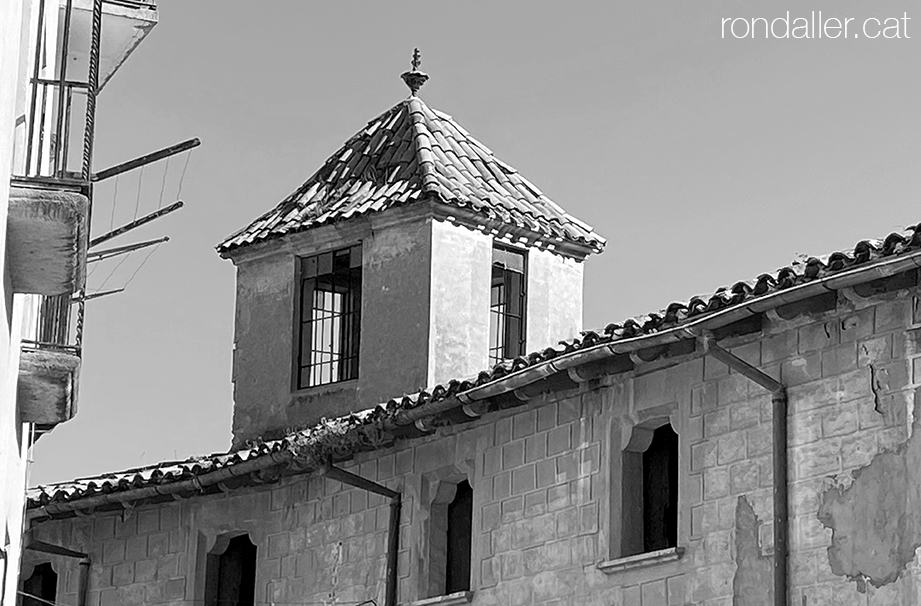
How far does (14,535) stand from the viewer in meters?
13.7

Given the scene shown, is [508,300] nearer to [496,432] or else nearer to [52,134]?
[496,432]

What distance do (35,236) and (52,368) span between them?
5.93 ft

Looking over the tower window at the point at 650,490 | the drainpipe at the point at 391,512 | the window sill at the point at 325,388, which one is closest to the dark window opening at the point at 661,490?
the tower window at the point at 650,490

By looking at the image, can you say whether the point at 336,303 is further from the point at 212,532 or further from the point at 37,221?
the point at 37,221

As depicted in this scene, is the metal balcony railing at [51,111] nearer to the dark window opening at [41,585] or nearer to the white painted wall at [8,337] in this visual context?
the white painted wall at [8,337]

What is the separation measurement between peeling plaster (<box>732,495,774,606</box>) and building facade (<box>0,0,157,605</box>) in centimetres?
537

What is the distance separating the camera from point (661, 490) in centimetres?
1662

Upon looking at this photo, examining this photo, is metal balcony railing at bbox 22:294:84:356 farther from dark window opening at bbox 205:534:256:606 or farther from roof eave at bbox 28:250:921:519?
dark window opening at bbox 205:534:256:606

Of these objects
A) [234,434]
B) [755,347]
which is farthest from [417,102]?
[755,347]

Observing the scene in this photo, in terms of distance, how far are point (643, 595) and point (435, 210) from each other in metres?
7.54

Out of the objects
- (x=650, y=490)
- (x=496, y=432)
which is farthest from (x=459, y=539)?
(x=650, y=490)

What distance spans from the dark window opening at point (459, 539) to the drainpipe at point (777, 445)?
4.63 m

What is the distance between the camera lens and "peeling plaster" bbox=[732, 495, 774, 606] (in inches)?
580

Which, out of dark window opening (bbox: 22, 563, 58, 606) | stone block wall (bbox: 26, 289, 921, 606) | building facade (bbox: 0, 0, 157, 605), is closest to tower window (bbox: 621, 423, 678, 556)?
stone block wall (bbox: 26, 289, 921, 606)
